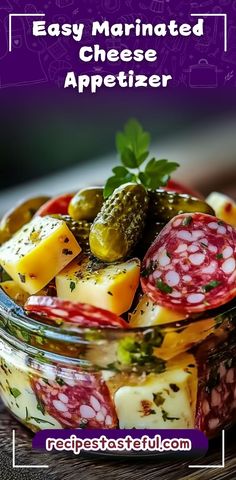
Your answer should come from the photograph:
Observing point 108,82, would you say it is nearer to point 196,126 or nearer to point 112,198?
point 112,198

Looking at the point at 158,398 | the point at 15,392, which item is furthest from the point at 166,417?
the point at 15,392

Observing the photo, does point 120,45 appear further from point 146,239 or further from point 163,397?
point 163,397

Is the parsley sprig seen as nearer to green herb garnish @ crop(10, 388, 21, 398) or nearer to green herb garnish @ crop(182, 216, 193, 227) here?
green herb garnish @ crop(182, 216, 193, 227)

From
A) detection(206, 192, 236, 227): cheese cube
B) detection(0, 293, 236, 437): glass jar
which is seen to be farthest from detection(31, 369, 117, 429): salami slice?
detection(206, 192, 236, 227): cheese cube

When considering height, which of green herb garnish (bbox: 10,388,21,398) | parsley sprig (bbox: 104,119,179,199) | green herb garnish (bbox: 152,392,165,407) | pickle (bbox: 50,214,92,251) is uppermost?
parsley sprig (bbox: 104,119,179,199)

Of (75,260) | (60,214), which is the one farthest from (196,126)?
(75,260)

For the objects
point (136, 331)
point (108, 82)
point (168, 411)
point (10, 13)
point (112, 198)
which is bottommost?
point (168, 411)
